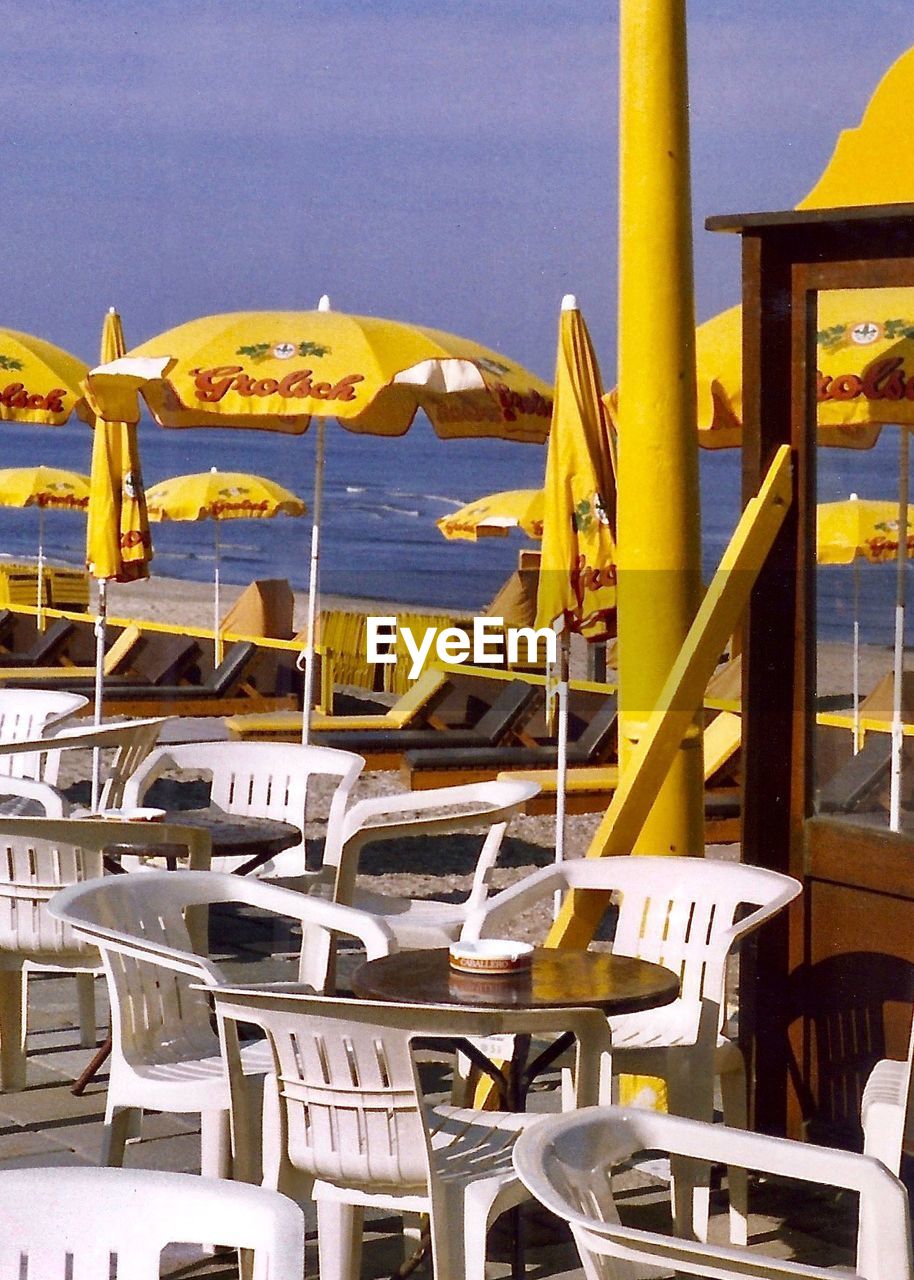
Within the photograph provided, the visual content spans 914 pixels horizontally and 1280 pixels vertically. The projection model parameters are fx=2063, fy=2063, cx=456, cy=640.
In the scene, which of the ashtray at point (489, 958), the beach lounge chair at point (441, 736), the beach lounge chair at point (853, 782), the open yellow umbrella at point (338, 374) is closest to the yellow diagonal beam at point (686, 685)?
the beach lounge chair at point (853, 782)

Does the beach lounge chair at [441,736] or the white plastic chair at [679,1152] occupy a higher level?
the white plastic chair at [679,1152]

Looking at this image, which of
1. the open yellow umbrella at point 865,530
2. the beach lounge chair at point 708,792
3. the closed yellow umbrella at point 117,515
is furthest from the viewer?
the open yellow umbrella at point 865,530

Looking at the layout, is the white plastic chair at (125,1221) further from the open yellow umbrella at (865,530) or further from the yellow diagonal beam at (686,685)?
the open yellow umbrella at (865,530)

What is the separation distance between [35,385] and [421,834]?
7.02 meters

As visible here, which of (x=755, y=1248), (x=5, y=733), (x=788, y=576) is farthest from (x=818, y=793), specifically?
(x=5, y=733)

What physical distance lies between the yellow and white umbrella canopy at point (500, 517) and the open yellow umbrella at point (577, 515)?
33.0 ft

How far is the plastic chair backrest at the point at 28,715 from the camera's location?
730cm

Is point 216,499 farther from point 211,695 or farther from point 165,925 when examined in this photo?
point 165,925

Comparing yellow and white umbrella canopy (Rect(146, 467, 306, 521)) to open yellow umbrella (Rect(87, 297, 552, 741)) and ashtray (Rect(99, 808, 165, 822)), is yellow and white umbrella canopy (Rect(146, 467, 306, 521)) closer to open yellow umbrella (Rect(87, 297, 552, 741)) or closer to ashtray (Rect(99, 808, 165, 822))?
open yellow umbrella (Rect(87, 297, 552, 741))

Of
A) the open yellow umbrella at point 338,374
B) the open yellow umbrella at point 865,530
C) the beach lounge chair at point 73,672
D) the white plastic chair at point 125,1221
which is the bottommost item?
the beach lounge chair at point 73,672

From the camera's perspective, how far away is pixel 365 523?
225ft

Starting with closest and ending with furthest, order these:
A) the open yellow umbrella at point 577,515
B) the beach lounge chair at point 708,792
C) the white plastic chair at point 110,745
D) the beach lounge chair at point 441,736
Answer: the white plastic chair at point 110,745
the open yellow umbrella at point 577,515
the beach lounge chair at point 708,792
the beach lounge chair at point 441,736

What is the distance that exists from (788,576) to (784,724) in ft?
1.22

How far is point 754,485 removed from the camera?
5.05 m
